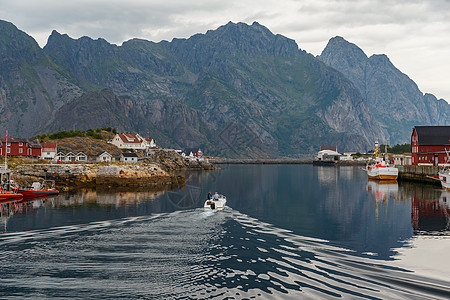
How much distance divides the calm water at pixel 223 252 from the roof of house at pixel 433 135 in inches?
2599

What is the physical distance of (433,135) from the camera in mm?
120062

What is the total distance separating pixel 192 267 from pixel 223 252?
5.18 metres

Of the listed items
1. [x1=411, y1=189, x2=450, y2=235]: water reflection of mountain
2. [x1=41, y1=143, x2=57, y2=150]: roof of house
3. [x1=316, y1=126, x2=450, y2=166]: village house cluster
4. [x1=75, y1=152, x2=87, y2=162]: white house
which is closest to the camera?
[x1=411, y1=189, x2=450, y2=235]: water reflection of mountain

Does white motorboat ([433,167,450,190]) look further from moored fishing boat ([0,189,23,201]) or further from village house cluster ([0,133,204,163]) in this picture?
village house cluster ([0,133,204,163])

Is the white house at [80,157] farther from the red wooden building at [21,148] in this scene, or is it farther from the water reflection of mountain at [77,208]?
the water reflection of mountain at [77,208]

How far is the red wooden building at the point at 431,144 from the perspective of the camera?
116338mm

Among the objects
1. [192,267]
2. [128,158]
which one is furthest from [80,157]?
[192,267]

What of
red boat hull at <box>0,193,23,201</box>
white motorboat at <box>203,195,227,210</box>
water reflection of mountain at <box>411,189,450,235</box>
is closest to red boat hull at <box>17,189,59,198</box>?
red boat hull at <box>0,193,23,201</box>

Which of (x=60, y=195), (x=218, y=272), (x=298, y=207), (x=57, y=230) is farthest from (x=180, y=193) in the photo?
(x=218, y=272)

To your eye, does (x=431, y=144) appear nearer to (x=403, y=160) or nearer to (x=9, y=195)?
(x=403, y=160)

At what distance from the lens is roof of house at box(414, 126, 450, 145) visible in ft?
388

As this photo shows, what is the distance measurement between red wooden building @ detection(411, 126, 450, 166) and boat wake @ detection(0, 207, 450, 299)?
92.5 m

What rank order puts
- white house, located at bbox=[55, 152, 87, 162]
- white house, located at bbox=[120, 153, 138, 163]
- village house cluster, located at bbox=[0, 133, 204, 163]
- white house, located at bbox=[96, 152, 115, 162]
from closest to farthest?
village house cluster, located at bbox=[0, 133, 204, 163] → white house, located at bbox=[55, 152, 87, 162] → white house, located at bbox=[96, 152, 115, 162] → white house, located at bbox=[120, 153, 138, 163]

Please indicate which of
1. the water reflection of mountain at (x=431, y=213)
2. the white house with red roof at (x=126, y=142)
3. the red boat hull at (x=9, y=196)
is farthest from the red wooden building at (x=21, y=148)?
the water reflection of mountain at (x=431, y=213)
